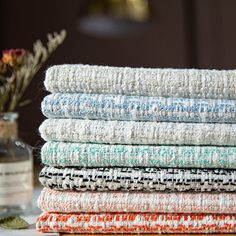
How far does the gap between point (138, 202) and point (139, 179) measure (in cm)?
2

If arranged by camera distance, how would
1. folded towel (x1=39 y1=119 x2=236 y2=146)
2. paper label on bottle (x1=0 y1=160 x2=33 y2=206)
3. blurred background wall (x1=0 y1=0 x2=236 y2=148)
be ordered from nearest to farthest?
folded towel (x1=39 y1=119 x2=236 y2=146) → paper label on bottle (x1=0 y1=160 x2=33 y2=206) → blurred background wall (x1=0 y1=0 x2=236 y2=148)

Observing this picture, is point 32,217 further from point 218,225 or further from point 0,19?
point 0,19

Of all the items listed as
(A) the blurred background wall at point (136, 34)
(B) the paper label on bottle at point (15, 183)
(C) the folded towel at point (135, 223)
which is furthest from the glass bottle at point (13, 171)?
(A) the blurred background wall at point (136, 34)

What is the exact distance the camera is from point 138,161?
0.49 meters

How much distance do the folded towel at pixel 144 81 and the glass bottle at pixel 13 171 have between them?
15 centimetres

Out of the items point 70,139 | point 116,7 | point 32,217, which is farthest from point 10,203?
point 116,7

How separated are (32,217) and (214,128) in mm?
227

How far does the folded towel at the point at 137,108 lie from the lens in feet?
1.59

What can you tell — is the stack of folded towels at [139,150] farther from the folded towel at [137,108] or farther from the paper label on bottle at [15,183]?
the paper label on bottle at [15,183]

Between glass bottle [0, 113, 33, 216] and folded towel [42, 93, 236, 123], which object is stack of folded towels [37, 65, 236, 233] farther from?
glass bottle [0, 113, 33, 216]

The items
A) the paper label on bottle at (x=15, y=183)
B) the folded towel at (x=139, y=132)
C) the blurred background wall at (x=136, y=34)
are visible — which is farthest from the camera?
the blurred background wall at (x=136, y=34)

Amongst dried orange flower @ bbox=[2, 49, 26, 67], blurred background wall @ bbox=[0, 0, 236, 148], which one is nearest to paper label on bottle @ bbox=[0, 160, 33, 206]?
dried orange flower @ bbox=[2, 49, 26, 67]

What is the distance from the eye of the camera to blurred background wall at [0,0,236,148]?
2.57 m

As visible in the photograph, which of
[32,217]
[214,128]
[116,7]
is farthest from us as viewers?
[116,7]
